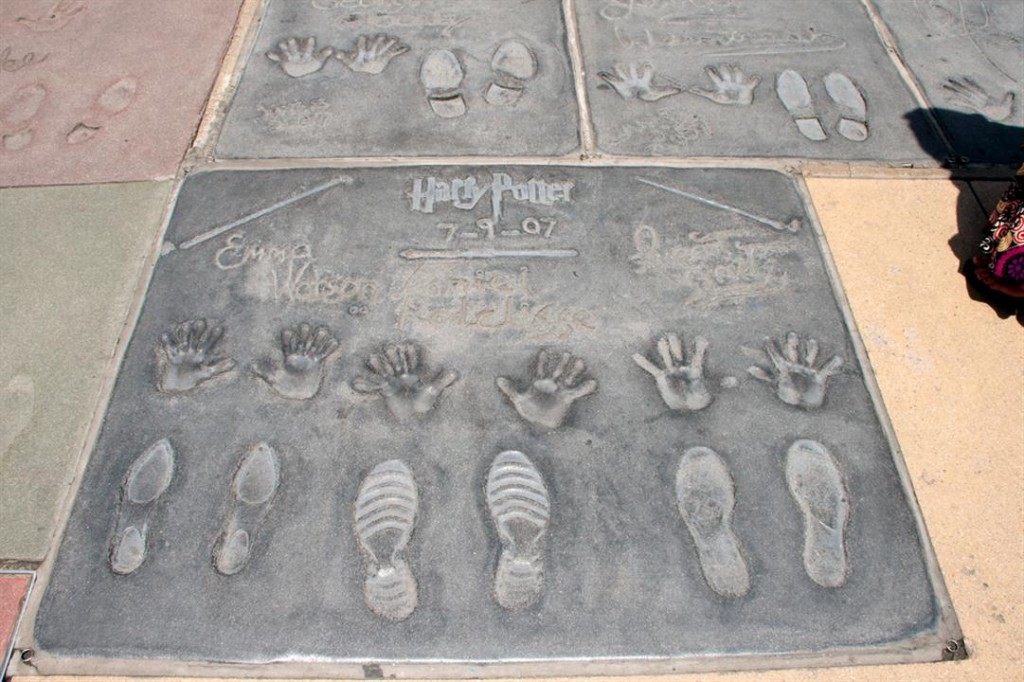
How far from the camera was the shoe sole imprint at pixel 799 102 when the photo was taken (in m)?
2.70

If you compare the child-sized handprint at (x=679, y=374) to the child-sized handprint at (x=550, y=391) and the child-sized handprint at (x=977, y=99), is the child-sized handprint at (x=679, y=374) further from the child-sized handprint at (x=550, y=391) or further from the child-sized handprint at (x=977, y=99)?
the child-sized handprint at (x=977, y=99)

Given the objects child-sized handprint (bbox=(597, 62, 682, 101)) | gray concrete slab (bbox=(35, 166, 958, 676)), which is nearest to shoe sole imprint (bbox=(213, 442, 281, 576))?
gray concrete slab (bbox=(35, 166, 958, 676))

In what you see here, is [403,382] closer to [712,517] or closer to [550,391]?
[550,391]

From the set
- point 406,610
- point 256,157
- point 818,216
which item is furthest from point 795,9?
point 406,610

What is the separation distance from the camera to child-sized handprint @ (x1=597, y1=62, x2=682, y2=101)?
2.82 meters

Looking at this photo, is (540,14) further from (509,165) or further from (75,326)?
(75,326)

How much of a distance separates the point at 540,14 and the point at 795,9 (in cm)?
115

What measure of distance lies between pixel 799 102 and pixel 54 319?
271cm

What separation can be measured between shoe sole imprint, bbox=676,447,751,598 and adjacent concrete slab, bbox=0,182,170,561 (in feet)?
5.17

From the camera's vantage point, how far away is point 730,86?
286 cm

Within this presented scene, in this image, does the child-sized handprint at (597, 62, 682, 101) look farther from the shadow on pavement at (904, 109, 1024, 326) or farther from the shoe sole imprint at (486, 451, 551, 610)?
the shoe sole imprint at (486, 451, 551, 610)

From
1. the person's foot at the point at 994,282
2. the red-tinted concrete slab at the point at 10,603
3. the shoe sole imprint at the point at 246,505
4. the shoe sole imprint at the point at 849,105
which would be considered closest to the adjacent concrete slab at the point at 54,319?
the red-tinted concrete slab at the point at 10,603
